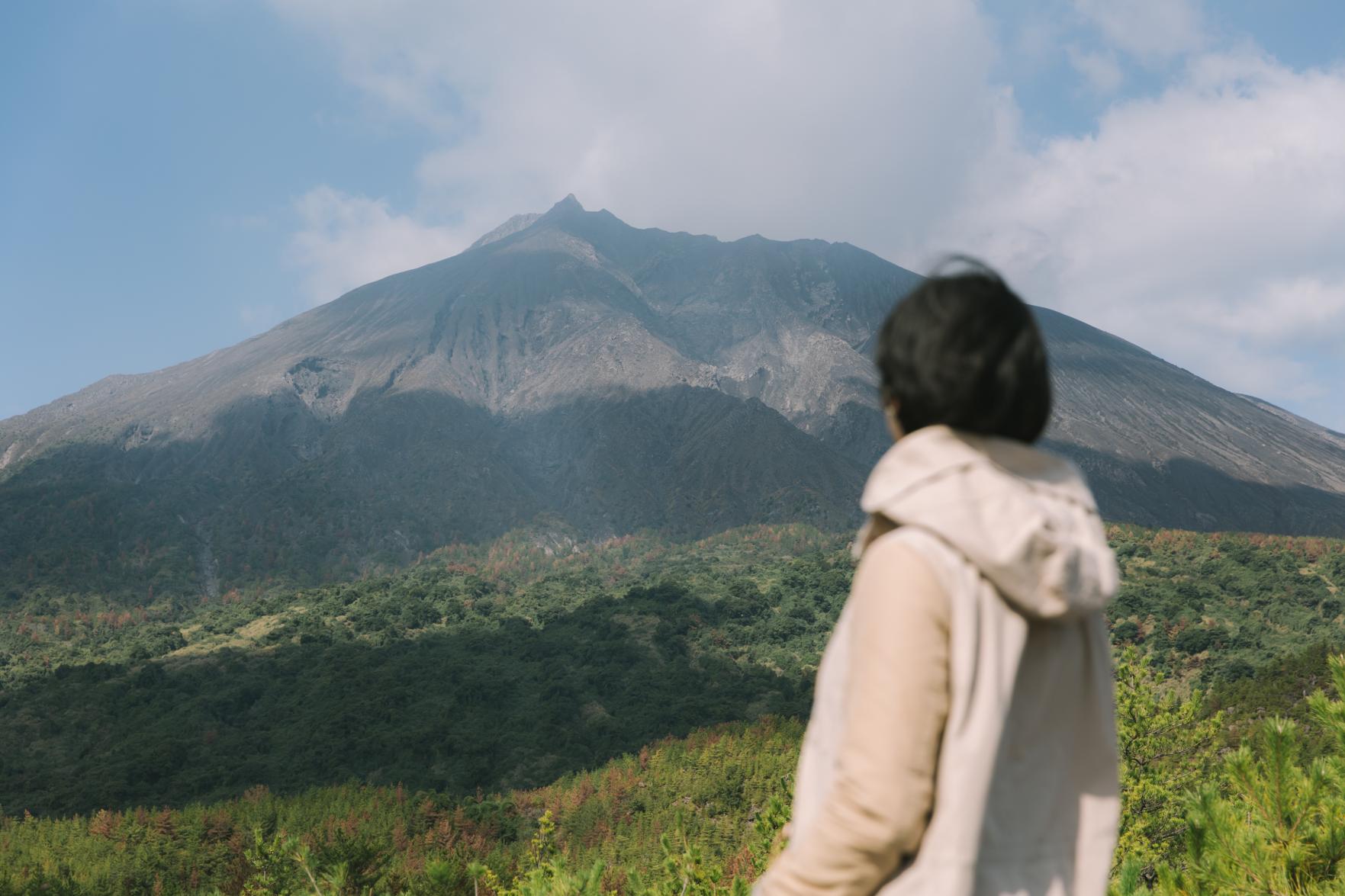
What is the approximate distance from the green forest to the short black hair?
7.18ft

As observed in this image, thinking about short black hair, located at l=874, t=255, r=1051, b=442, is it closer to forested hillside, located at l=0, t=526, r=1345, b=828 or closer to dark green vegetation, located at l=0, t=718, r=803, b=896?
dark green vegetation, located at l=0, t=718, r=803, b=896

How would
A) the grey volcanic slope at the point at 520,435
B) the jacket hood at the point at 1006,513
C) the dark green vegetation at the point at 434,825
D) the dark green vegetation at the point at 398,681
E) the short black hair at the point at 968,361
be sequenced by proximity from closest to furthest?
the jacket hood at the point at 1006,513 → the short black hair at the point at 968,361 → the dark green vegetation at the point at 434,825 → the dark green vegetation at the point at 398,681 → the grey volcanic slope at the point at 520,435

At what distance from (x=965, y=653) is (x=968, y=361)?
1.31 ft

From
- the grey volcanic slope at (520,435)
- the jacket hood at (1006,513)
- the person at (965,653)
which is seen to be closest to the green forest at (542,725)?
the person at (965,653)

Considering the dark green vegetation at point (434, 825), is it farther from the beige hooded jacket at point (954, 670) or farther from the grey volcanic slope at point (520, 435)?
the grey volcanic slope at point (520, 435)

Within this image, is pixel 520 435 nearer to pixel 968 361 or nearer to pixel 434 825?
pixel 434 825

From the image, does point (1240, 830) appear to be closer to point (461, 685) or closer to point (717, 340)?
point (461, 685)

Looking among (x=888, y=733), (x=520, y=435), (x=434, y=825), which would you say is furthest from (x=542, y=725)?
(x=520, y=435)

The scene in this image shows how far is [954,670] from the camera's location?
1.11m

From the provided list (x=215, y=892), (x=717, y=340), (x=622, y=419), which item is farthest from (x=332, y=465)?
(x=215, y=892)

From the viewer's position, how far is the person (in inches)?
43.5

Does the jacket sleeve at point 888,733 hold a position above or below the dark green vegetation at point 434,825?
above

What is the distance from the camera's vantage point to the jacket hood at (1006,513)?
1.10m

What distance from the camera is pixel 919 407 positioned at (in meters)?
1.24
